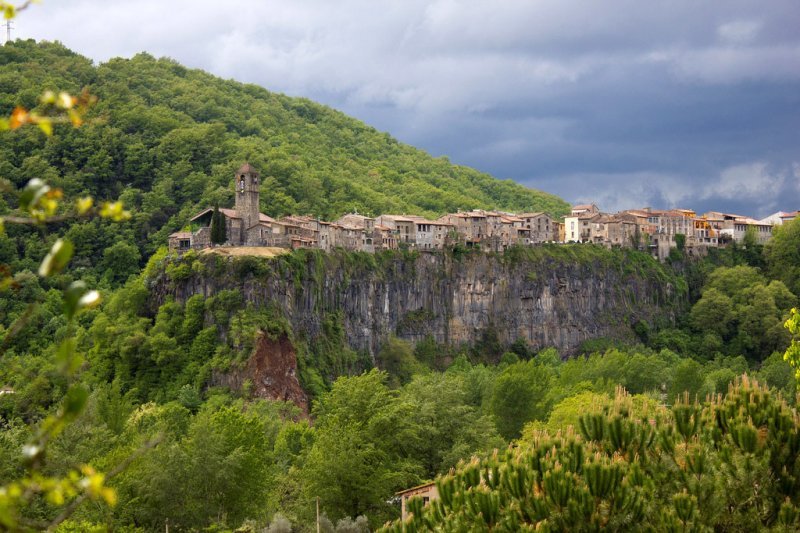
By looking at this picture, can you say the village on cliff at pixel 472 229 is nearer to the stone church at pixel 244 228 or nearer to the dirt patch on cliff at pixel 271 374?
the stone church at pixel 244 228

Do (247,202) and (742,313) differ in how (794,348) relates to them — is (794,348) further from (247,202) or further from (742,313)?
(742,313)

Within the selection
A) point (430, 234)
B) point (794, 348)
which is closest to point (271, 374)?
point (430, 234)

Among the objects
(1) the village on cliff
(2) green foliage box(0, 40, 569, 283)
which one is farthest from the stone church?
(2) green foliage box(0, 40, 569, 283)

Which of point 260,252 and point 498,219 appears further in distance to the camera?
point 498,219

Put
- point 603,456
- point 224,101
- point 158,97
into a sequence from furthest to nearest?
point 224,101 < point 158,97 < point 603,456

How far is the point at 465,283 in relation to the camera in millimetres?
134875

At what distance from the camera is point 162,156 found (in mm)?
148500

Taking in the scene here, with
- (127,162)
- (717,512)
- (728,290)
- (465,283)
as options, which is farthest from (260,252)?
(717,512)

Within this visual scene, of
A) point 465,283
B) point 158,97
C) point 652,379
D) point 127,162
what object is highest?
point 158,97

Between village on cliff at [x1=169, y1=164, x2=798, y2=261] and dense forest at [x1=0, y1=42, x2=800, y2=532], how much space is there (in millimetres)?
3008

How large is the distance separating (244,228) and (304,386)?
1842 cm

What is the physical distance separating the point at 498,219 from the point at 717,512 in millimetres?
111578

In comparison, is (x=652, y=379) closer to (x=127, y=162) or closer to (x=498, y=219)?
(x=498, y=219)

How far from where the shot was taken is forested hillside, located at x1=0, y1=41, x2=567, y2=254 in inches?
5413
